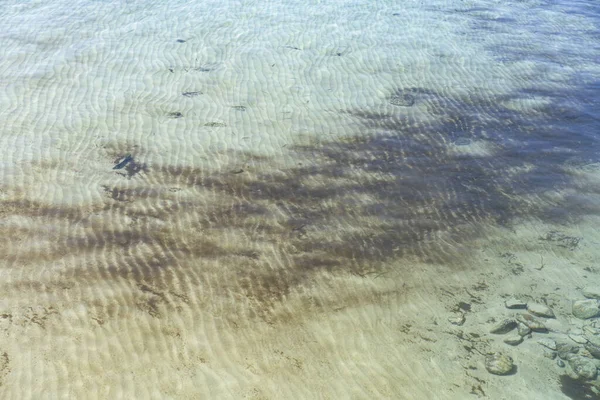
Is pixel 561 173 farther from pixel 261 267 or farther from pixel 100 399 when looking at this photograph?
pixel 100 399

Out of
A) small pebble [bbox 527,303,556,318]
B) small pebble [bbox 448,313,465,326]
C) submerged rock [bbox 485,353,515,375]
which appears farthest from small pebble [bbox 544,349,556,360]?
small pebble [bbox 448,313,465,326]

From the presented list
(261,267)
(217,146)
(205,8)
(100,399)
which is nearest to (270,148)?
(217,146)

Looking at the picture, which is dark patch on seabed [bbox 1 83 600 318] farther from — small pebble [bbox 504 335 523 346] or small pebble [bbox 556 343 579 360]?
small pebble [bbox 556 343 579 360]

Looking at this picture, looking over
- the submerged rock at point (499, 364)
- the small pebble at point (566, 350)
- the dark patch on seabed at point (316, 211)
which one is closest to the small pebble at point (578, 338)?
the small pebble at point (566, 350)

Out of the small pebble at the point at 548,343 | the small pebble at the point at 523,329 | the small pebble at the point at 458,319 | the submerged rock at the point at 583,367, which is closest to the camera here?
the submerged rock at the point at 583,367

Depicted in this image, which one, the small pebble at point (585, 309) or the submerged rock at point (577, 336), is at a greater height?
the small pebble at point (585, 309)

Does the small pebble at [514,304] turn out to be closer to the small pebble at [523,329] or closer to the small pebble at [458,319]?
the small pebble at [523,329]
